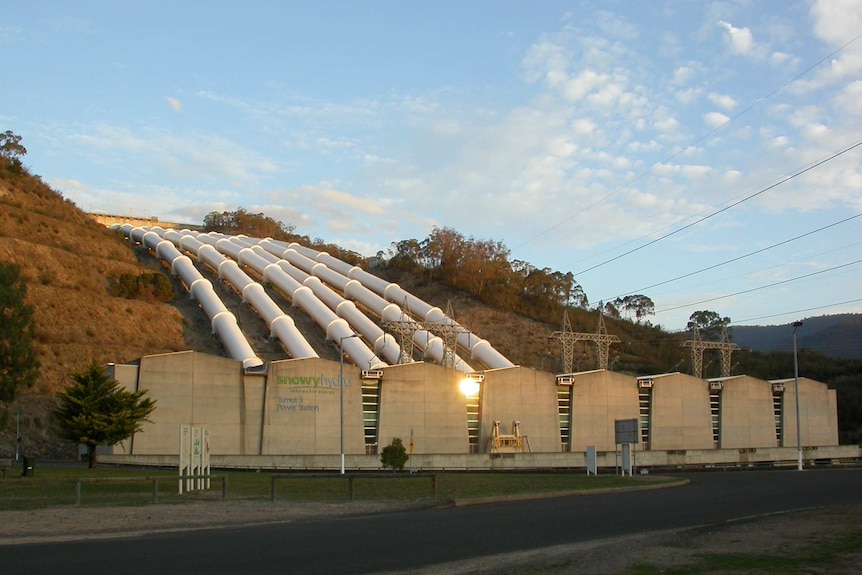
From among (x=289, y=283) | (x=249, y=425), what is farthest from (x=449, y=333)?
(x=289, y=283)

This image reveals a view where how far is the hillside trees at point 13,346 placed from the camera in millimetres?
37000

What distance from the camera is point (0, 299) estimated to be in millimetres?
37594

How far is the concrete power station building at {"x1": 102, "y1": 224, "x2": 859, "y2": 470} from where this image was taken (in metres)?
52.6

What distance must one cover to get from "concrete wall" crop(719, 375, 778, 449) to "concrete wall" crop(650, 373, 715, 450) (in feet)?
6.28

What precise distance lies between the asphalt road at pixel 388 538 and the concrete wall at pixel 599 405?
40.6 m

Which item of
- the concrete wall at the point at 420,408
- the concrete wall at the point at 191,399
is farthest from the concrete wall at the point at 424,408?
the concrete wall at the point at 191,399

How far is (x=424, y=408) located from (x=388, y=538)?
44902mm

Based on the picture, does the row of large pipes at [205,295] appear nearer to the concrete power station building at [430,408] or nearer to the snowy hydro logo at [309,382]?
the concrete power station building at [430,408]

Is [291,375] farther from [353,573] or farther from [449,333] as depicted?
[353,573]

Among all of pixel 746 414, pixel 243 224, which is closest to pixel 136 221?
pixel 243 224

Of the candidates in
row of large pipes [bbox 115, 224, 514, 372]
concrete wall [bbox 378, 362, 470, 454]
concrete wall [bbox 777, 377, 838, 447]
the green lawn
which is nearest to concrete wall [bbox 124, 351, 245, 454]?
row of large pipes [bbox 115, 224, 514, 372]

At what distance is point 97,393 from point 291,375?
1768cm

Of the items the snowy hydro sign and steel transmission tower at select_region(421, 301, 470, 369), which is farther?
steel transmission tower at select_region(421, 301, 470, 369)

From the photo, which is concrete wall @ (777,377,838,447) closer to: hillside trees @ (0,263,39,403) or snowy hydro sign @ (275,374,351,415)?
snowy hydro sign @ (275,374,351,415)
